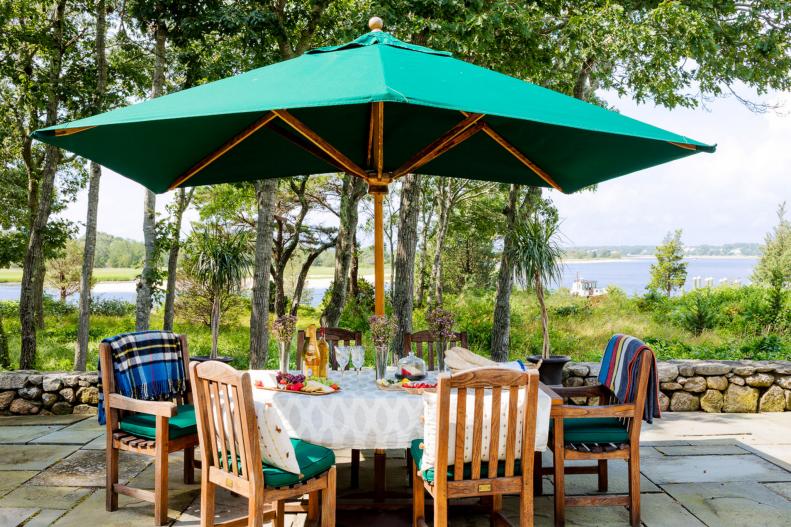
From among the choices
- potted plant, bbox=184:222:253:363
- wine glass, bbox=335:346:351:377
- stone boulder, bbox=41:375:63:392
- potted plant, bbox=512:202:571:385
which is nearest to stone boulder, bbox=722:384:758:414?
potted plant, bbox=512:202:571:385

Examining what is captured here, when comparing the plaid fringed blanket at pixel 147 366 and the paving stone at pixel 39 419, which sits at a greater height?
the plaid fringed blanket at pixel 147 366

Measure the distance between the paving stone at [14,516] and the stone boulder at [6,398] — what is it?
2371mm

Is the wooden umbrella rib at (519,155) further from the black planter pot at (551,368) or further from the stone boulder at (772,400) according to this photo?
the stone boulder at (772,400)

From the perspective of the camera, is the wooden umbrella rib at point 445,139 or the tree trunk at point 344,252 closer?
the wooden umbrella rib at point 445,139

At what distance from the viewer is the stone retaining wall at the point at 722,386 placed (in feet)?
17.0

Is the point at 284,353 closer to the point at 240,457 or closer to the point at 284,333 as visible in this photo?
the point at 284,333

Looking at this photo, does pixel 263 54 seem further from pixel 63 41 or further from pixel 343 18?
pixel 63 41

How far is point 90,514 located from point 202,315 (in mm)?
13226

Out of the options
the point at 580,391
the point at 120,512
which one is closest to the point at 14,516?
the point at 120,512

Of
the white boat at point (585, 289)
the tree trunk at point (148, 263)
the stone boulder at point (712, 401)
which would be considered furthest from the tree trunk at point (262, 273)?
the white boat at point (585, 289)

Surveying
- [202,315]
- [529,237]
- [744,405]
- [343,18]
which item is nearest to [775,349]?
[744,405]

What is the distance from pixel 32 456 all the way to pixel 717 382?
528cm

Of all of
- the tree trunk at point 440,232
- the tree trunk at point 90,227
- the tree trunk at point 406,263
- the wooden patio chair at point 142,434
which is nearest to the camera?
the wooden patio chair at point 142,434

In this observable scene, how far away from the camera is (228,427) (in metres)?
2.36
